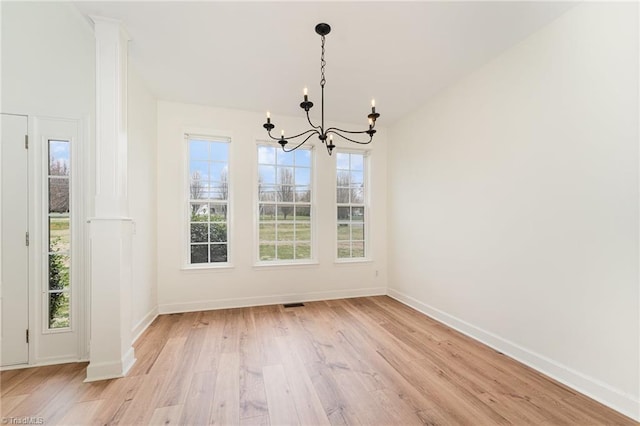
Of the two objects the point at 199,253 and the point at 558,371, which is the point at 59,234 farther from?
the point at 558,371

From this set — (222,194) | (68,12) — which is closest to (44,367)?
(222,194)

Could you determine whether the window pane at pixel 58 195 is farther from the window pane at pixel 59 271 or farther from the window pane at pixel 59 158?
the window pane at pixel 59 271

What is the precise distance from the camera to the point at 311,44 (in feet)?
8.00

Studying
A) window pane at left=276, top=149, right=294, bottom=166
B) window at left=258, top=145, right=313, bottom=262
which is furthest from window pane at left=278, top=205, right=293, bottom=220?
window pane at left=276, top=149, right=294, bottom=166

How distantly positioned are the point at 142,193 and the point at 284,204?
1.88 meters

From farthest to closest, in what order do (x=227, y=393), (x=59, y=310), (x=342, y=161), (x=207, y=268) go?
(x=342, y=161), (x=207, y=268), (x=59, y=310), (x=227, y=393)

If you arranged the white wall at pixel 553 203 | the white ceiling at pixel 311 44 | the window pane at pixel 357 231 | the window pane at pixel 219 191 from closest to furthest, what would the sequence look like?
the white wall at pixel 553 203
the white ceiling at pixel 311 44
the window pane at pixel 219 191
the window pane at pixel 357 231

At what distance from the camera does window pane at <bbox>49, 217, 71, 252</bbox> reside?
92.4 inches

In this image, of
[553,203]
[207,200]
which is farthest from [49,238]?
[553,203]

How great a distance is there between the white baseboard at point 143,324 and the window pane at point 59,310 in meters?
0.56

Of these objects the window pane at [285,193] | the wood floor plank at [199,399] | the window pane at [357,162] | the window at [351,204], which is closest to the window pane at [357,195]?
the window at [351,204]

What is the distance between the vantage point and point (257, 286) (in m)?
3.94

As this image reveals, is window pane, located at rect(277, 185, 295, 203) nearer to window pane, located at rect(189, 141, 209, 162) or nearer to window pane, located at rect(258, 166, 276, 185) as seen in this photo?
window pane, located at rect(258, 166, 276, 185)

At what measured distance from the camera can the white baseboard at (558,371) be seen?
176 centimetres
